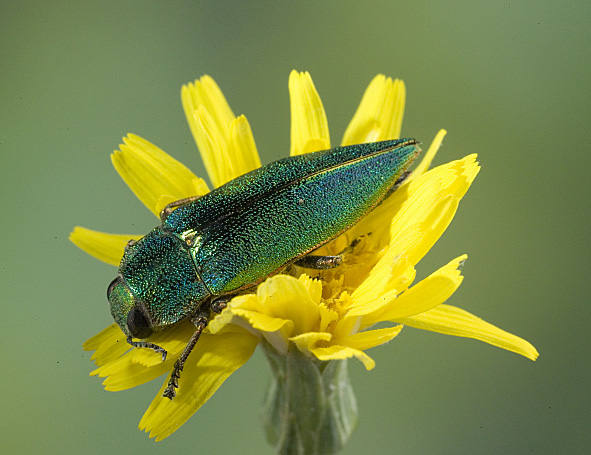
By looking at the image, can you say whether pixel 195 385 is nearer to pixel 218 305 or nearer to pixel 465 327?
pixel 218 305

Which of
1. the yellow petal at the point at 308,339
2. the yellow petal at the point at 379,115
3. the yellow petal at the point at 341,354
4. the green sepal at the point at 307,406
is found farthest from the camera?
the yellow petal at the point at 379,115

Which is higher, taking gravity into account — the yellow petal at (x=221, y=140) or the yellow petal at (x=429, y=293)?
the yellow petal at (x=221, y=140)

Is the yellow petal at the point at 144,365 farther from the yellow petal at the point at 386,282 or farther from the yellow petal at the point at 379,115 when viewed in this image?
the yellow petal at the point at 379,115

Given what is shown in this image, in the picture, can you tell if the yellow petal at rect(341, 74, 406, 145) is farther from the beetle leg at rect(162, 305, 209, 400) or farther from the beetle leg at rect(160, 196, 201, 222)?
the beetle leg at rect(162, 305, 209, 400)

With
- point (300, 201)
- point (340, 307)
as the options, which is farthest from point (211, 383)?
point (300, 201)

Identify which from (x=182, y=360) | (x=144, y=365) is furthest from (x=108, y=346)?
(x=182, y=360)

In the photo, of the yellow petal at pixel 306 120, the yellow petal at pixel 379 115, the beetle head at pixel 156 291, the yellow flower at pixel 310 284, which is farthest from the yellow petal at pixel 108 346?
the yellow petal at pixel 379 115

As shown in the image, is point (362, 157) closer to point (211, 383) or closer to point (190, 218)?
point (190, 218)

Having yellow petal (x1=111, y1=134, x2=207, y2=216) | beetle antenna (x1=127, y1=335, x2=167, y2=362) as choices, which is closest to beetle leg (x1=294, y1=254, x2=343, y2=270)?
beetle antenna (x1=127, y1=335, x2=167, y2=362)
